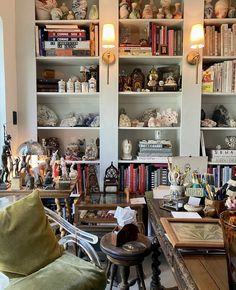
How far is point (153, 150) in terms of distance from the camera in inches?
117

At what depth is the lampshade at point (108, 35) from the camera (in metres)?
2.66

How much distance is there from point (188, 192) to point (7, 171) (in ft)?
5.08

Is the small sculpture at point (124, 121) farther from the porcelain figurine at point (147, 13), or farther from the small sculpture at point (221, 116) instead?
the porcelain figurine at point (147, 13)

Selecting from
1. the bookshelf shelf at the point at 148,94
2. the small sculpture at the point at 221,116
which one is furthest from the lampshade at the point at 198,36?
the small sculpture at the point at 221,116

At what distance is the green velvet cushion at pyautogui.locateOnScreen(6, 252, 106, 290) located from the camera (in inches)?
58.4

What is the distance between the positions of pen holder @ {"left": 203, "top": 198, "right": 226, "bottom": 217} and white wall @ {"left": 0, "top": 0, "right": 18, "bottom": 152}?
1938 mm

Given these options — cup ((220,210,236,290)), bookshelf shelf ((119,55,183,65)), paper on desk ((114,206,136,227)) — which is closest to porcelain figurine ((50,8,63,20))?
bookshelf shelf ((119,55,183,65))

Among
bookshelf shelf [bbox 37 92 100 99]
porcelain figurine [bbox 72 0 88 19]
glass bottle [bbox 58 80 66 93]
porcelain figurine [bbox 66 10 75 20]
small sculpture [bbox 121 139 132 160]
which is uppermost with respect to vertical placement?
porcelain figurine [bbox 72 0 88 19]

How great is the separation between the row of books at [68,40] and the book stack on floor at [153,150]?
1033 millimetres

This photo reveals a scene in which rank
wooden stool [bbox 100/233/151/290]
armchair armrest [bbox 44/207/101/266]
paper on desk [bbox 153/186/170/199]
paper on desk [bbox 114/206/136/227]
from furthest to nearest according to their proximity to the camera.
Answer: paper on desk [bbox 153/186/170/199], armchair armrest [bbox 44/207/101/266], paper on desk [bbox 114/206/136/227], wooden stool [bbox 100/233/151/290]

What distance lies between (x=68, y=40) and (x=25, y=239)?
6.42 ft

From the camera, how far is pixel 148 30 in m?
2.89

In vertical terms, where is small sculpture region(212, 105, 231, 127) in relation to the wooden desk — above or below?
above

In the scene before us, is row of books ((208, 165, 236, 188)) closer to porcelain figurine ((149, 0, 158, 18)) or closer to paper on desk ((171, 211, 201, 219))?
paper on desk ((171, 211, 201, 219))
